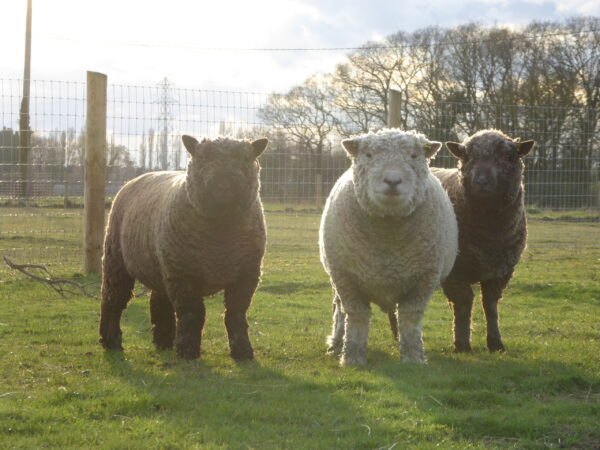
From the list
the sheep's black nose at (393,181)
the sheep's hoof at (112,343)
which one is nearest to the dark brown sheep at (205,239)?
the sheep's hoof at (112,343)

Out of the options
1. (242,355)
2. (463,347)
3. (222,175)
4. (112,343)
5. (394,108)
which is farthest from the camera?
(394,108)

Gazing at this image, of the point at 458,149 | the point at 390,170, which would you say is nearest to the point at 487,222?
the point at 458,149

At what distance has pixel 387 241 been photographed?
592 cm

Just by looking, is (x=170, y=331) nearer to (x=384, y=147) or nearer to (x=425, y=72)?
(x=384, y=147)

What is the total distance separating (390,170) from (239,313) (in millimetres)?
1711

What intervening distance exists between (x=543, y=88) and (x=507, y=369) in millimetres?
33007

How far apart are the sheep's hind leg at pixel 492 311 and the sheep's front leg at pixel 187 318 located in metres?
2.57

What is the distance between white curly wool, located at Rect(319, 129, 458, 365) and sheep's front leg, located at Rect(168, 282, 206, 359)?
3.71ft

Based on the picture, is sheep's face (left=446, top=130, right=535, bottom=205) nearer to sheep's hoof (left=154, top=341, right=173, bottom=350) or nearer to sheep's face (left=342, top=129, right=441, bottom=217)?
sheep's face (left=342, top=129, right=441, bottom=217)

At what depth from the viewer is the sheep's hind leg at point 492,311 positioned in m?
6.76

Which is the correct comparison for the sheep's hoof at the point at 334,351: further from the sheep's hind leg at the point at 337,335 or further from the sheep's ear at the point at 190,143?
the sheep's ear at the point at 190,143

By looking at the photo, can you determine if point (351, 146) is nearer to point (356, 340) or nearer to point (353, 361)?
point (356, 340)

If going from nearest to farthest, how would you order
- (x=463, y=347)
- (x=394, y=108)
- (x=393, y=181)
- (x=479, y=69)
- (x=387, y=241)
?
(x=393, y=181)
(x=387, y=241)
(x=463, y=347)
(x=394, y=108)
(x=479, y=69)

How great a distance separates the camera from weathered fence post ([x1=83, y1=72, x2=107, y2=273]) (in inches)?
425
